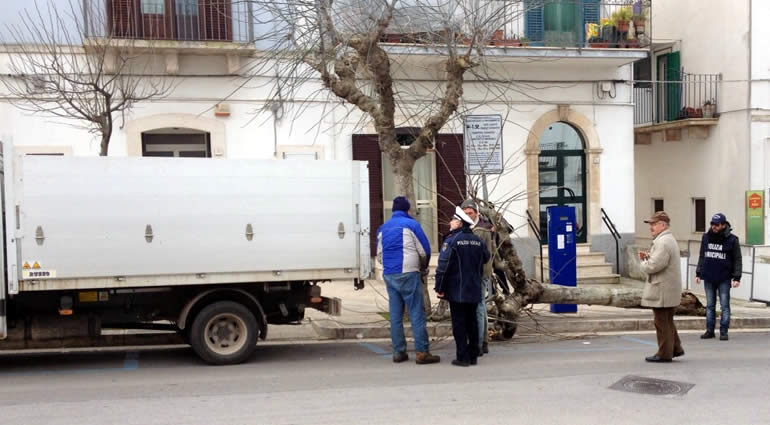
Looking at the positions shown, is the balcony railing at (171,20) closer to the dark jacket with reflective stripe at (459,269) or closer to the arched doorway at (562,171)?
the arched doorway at (562,171)

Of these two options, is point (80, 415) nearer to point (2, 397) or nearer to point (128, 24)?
point (2, 397)

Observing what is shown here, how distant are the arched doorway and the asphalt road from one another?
738 centimetres

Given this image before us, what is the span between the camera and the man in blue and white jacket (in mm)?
8094

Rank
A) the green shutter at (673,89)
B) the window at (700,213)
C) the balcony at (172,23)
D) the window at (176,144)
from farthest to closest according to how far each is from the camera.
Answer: the window at (700,213) → the green shutter at (673,89) → the window at (176,144) → the balcony at (172,23)

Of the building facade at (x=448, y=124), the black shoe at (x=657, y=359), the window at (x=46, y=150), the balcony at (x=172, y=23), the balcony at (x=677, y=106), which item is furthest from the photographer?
the balcony at (x=677, y=106)

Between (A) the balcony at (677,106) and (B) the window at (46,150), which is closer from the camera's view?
(B) the window at (46,150)

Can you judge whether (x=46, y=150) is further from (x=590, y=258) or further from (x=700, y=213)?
(x=700, y=213)

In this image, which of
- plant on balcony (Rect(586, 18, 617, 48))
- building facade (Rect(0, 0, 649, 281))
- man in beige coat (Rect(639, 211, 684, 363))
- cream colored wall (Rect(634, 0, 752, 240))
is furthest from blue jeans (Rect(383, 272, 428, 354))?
cream colored wall (Rect(634, 0, 752, 240))

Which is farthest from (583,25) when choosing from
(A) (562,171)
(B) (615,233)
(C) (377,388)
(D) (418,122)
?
(C) (377,388)

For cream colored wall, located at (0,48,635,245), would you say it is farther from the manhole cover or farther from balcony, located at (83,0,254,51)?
the manhole cover

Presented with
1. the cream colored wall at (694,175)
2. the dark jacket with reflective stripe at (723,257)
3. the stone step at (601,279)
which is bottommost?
the stone step at (601,279)

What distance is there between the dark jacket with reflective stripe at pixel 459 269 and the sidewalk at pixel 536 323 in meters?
2.43

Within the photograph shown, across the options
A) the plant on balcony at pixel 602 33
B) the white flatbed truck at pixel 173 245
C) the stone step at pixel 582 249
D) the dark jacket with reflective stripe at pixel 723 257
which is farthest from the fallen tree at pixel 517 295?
the plant on balcony at pixel 602 33

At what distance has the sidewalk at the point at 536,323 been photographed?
10.2 m
